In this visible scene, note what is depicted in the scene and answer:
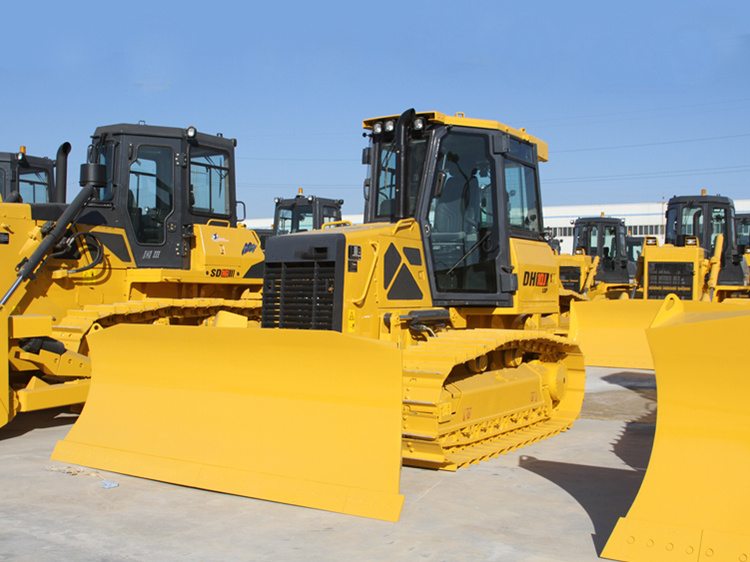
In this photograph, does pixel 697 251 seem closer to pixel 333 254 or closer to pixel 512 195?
pixel 512 195

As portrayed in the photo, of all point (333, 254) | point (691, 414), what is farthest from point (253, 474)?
point (691, 414)

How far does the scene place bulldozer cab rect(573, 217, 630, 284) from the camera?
24.0m

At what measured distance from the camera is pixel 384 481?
15.9 ft

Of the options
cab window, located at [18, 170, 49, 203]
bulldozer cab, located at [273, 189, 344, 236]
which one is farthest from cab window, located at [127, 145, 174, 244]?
bulldozer cab, located at [273, 189, 344, 236]

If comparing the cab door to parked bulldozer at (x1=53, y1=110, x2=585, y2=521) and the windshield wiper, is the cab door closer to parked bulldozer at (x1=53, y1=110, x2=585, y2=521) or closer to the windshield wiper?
parked bulldozer at (x1=53, y1=110, x2=585, y2=521)

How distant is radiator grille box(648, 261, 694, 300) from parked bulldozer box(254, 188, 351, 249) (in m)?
7.59

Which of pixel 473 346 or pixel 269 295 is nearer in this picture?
pixel 473 346

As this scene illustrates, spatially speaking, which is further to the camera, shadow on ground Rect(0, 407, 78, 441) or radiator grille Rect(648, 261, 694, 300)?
→ radiator grille Rect(648, 261, 694, 300)

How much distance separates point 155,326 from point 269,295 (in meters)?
1.09

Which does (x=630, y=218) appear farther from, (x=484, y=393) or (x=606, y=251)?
(x=484, y=393)

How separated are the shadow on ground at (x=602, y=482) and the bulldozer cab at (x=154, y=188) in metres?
5.40

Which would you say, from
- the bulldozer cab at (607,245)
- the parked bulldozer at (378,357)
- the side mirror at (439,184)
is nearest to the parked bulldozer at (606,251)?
the bulldozer cab at (607,245)

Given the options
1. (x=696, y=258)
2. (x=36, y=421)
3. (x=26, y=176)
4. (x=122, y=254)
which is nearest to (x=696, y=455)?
(x=36, y=421)

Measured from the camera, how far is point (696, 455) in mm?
4188
